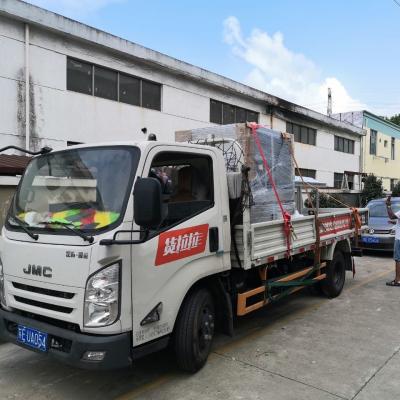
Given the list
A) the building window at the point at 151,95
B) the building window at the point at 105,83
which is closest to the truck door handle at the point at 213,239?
the building window at the point at 105,83

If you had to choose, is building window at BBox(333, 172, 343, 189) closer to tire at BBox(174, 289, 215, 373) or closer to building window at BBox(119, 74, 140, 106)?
building window at BBox(119, 74, 140, 106)

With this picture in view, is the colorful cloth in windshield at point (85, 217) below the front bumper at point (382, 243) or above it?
above

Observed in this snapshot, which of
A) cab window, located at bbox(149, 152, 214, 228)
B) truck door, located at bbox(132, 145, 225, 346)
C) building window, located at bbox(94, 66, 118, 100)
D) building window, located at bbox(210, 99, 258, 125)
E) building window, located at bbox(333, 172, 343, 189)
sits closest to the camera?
truck door, located at bbox(132, 145, 225, 346)

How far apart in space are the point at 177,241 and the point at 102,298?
0.84m

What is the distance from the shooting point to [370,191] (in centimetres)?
2492

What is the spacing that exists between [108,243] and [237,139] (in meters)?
2.45

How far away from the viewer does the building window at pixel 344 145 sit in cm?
2606

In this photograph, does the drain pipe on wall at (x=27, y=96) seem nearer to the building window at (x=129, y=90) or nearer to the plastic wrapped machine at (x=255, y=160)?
the building window at (x=129, y=90)

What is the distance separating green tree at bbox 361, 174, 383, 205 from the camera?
24547 millimetres

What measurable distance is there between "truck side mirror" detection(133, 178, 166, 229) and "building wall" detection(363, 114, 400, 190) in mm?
28854

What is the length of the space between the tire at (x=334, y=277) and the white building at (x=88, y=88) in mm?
6741

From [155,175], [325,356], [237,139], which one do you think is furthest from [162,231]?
[325,356]

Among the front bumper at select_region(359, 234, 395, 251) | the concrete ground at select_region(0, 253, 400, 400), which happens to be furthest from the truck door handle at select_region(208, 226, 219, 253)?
the front bumper at select_region(359, 234, 395, 251)

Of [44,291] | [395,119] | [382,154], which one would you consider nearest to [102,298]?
[44,291]
